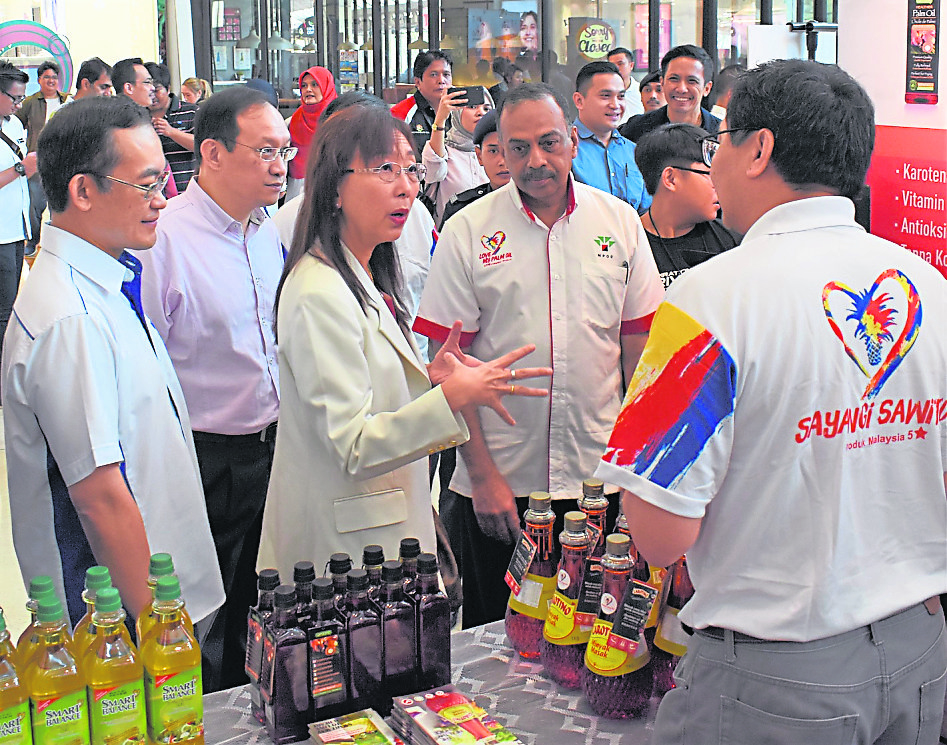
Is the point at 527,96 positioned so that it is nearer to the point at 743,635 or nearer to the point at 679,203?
the point at 679,203

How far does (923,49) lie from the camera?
3.10m

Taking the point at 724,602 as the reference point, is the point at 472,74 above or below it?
above

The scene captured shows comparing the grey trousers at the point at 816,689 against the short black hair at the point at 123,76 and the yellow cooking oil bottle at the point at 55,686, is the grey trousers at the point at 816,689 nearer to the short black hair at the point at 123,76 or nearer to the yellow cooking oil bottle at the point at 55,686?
the yellow cooking oil bottle at the point at 55,686

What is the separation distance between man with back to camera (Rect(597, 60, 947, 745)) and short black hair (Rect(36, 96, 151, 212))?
1.25 meters

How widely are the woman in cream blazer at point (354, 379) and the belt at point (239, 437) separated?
0.78 metres

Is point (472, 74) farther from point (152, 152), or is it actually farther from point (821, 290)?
point (821, 290)

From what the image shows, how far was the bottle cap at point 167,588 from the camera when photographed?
141cm

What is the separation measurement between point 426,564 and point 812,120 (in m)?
0.87

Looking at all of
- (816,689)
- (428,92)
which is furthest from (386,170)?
(428,92)

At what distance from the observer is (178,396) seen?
211 cm

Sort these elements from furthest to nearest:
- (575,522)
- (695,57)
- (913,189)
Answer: (695,57) → (913,189) → (575,522)

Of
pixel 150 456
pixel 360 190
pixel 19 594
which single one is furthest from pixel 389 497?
pixel 19 594

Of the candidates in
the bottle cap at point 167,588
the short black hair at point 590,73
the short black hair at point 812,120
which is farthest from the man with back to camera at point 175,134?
the short black hair at point 812,120

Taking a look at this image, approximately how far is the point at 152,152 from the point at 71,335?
49cm
